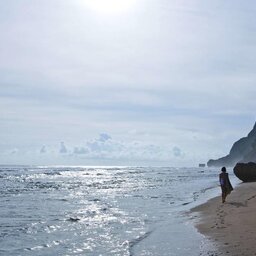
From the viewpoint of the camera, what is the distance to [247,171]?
48781 millimetres

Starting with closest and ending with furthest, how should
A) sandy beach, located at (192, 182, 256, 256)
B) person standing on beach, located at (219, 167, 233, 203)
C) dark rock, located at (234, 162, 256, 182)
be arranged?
1. sandy beach, located at (192, 182, 256, 256)
2. person standing on beach, located at (219, 167, 233, 203)
3. dark rock, located at (234, 162, 256, 182)

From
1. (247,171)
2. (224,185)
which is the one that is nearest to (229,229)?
(224,185)

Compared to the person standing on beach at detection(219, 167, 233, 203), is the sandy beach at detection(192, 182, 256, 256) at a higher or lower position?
lower

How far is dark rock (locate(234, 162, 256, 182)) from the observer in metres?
48.4

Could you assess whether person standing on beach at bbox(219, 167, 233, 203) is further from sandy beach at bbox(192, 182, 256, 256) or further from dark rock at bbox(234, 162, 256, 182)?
dark rock at bbox(234, 162, 256, 182)

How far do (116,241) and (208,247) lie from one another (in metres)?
3.54

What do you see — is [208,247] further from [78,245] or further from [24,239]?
[24,239]

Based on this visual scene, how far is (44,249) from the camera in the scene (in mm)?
13258

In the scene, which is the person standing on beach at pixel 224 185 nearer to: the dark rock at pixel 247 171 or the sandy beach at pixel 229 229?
the sandy beach at pixel 229 229

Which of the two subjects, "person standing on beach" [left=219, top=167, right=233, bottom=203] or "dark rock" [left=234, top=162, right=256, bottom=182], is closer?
"person standing on beach" [left=219, top=167, right=233, bottom=203]

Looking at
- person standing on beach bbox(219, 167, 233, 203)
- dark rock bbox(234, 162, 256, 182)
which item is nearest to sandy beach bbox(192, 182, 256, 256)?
person standing on beach bbox(219, 167, 233, 203)

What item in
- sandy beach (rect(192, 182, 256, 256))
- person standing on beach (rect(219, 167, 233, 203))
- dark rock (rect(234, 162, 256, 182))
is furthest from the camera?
dark rock (rect(234, 162, 256, 182))

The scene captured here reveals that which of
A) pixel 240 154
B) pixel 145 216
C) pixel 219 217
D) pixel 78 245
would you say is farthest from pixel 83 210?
pixel 240 154

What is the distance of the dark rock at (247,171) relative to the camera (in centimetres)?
4841
